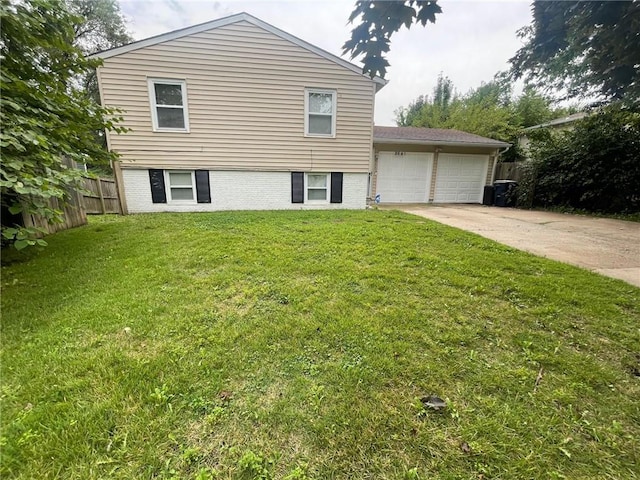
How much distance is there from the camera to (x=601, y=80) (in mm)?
2947

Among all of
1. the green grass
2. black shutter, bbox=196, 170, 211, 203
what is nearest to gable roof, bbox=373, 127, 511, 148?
black shutter, bbox=196, 170, 211, 203

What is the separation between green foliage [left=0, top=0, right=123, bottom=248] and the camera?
2.80 m

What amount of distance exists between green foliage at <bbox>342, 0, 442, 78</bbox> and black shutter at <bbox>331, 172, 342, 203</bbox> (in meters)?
6.38

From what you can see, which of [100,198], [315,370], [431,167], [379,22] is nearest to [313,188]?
[431,167]

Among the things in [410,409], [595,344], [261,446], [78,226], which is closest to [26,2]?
[78,226]

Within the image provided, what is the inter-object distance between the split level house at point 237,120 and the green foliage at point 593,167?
647 centimetres

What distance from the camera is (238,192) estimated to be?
844 cm

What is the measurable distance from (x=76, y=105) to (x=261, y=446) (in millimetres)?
4973

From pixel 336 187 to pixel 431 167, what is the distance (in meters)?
4.99

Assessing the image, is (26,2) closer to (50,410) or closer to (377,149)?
(50,410)

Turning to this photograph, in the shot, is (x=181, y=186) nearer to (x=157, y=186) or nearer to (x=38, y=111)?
(x=157, y=186)

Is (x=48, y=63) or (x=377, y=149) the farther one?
(x=377, y=149)

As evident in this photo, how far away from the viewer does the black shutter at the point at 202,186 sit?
812cm

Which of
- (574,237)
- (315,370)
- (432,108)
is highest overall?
(432,108)
